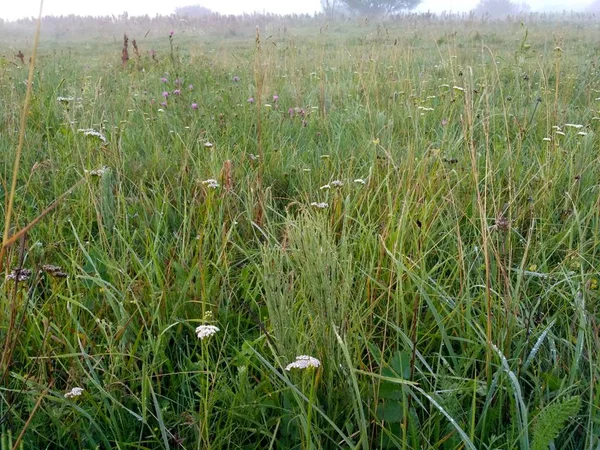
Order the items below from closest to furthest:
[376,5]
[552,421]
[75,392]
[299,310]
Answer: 1. [552,421]
2. [75,392]
3. [299,310]
4. [376,5]

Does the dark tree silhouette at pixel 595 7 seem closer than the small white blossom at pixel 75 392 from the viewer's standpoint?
No

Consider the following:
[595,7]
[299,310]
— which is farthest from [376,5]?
[595,7]

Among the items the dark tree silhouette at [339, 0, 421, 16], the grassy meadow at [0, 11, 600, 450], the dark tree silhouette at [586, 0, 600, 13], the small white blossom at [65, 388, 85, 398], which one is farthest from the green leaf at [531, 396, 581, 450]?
the dark tree silhouette at [586, 0, 600, 13]

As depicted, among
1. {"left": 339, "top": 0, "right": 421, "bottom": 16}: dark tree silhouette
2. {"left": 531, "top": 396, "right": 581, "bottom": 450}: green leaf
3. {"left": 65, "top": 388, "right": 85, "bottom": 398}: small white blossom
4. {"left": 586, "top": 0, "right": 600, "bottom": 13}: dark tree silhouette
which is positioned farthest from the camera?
{"left": 586, "top": 0, "right": 600, "bottom": 13}: dark tree silhouette

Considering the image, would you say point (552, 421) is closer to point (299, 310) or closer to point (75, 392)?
point (299, 310)

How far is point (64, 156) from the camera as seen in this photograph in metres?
2.51

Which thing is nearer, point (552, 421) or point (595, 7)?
point (552, 421)

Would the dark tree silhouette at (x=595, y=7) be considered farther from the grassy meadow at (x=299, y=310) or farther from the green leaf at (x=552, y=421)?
the green leaf at (x=552, y=421)

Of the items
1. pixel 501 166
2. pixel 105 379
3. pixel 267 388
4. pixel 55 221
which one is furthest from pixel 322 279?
pixel 501 166

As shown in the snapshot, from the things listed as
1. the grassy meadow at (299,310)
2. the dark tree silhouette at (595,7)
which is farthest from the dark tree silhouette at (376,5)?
the dark tree silhouette at (595,7)

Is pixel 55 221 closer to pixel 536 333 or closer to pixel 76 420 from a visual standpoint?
pixel 76 420

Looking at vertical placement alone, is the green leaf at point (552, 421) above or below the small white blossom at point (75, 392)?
above

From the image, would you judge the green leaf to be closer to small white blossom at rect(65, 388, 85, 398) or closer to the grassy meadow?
the grassy meadow

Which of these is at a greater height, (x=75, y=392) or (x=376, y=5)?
(x=376, y=5)
